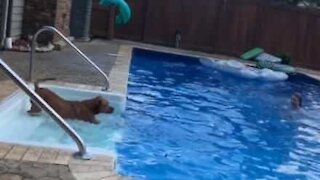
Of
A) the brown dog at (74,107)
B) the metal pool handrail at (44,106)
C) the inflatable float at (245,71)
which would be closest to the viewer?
the metal pool handrail at (44,106)

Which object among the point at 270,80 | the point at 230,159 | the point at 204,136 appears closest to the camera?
the point at 230,159

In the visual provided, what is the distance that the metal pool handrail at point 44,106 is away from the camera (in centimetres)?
407

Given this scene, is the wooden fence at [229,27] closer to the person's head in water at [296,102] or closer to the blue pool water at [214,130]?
the blue pool water at [214,130]

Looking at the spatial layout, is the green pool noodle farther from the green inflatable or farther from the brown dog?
the brown dog

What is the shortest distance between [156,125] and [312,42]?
11655 millimetres

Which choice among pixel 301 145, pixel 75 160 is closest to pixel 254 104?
pixel 301 145

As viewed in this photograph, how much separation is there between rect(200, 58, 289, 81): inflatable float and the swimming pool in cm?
767

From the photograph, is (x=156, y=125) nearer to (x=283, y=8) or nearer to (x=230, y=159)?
(x=230, y=159)

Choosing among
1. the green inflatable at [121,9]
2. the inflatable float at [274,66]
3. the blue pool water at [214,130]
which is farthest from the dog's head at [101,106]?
the inflatable float at [274,66]

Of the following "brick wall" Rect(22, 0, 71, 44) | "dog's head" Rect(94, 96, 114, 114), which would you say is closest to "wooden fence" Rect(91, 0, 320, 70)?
"brick wall" Rect(22, 0, 71, 44)

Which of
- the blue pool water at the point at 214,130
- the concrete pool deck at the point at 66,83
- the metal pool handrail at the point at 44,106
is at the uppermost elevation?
the metal pool handrail at the point at 44,106

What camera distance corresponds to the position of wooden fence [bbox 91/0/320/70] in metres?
18.3

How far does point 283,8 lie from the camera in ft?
60.3

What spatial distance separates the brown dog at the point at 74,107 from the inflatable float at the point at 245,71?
26.6 ft
